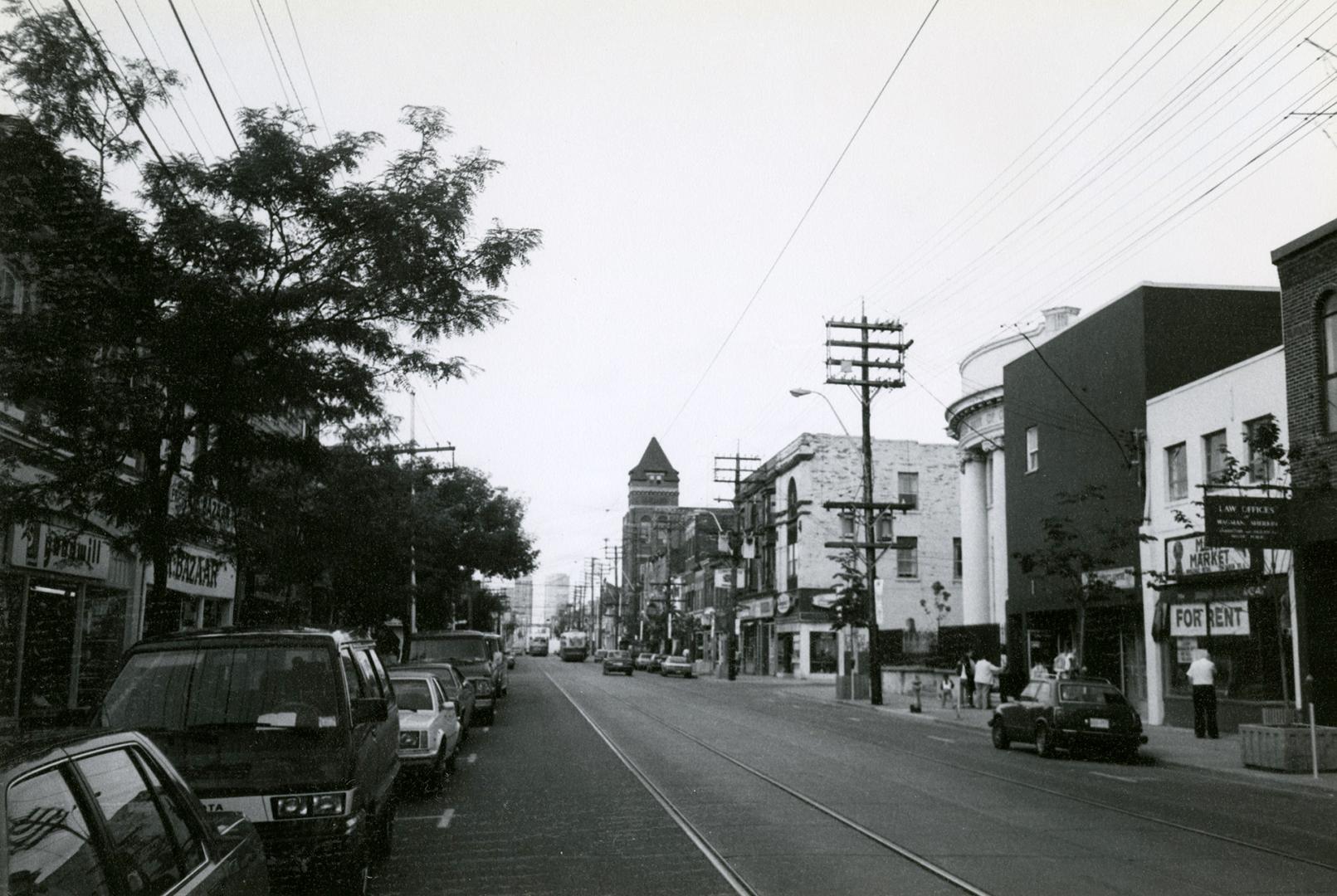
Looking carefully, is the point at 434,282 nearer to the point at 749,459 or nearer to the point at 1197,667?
the point at 1197,667

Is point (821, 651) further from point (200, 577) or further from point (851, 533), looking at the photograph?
point (200, 577)

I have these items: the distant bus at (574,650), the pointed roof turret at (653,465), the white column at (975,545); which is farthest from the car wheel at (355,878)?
the pointed roof turret at (653,465)

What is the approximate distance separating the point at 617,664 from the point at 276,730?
58.2 meters

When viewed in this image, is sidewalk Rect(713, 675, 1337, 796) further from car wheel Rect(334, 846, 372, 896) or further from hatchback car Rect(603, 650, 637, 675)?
hatchback car Rect(603, 650, 637, 675)

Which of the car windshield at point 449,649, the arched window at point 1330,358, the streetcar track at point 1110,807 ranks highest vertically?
the arched window at point 1330,358

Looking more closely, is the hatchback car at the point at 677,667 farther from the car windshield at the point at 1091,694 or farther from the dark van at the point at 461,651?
the car windshield at the point at 1091,694

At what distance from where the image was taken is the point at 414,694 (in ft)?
A: 49.5

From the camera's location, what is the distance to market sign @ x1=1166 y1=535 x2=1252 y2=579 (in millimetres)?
24133

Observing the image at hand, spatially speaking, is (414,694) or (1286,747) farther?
(1286,747)

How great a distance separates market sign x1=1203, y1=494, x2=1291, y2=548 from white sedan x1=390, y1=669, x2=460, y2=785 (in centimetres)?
1272

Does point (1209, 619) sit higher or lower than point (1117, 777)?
higher

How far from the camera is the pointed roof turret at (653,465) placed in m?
154

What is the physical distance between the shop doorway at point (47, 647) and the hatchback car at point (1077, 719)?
15.4 metres

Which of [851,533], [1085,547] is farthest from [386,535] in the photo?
[851,533]
